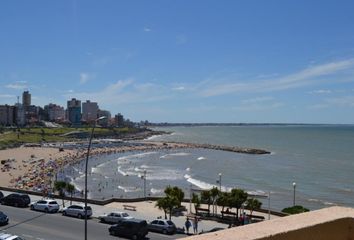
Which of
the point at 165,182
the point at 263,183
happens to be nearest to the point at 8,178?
the point at 165,182

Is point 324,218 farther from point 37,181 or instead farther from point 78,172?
point 78,172

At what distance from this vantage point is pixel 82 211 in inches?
1038

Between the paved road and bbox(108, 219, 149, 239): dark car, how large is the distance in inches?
17.1

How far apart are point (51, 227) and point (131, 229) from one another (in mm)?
4443

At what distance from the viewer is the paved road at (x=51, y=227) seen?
21513 millimetres

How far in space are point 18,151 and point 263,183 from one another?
6159 cm

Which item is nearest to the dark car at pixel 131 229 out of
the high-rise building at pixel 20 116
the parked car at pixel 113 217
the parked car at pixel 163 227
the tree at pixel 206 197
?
the parked car at pixel 163 227

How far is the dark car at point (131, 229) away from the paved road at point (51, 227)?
433 mm

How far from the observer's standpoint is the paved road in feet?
70.6

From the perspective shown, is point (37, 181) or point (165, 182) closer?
point (37, 181)

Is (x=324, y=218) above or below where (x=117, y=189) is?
above

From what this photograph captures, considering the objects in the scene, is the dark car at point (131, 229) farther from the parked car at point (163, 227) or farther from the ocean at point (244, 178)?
the ocean at point (244, 178)

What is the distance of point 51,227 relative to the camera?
77.0 feet

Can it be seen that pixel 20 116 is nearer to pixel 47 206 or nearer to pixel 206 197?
pixel 47 206
